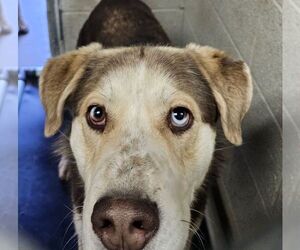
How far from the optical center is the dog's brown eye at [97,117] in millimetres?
1875

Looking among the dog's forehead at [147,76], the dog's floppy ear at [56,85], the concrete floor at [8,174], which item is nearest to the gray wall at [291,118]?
the dog's forehead at [147,76]

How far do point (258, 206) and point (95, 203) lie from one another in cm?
113

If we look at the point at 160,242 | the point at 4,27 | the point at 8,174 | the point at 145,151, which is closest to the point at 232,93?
the point at 145,151

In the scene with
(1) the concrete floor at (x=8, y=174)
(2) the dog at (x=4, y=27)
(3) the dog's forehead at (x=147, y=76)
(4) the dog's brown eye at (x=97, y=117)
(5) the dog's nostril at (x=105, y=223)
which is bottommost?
(1) the concrete floor at (x=8, y=174)

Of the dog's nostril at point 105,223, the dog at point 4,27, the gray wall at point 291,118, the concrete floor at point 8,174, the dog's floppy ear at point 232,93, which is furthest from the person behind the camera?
the dog's floppy ear at point 232,93

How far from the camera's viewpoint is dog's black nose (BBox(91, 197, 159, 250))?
56.0 inches

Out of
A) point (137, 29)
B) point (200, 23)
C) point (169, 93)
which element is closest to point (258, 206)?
point (169, 93)

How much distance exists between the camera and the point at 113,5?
3.16 meters

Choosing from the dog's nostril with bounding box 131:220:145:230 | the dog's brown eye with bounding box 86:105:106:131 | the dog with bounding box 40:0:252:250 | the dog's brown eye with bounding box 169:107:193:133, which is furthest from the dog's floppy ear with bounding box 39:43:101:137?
the dog's nostril with bounding box 131:220:145:230

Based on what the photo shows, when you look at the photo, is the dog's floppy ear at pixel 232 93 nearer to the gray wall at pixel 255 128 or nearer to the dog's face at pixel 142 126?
the dog's face at pixel 142 126

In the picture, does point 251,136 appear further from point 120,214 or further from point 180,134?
point 120,214

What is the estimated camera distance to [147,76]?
6.24 feet

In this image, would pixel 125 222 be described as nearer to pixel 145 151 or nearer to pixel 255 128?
pixel 145 151

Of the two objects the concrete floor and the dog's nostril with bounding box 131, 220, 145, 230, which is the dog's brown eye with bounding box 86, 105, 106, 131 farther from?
the dog's nostril with bounding box 131, 220, 145, 230
